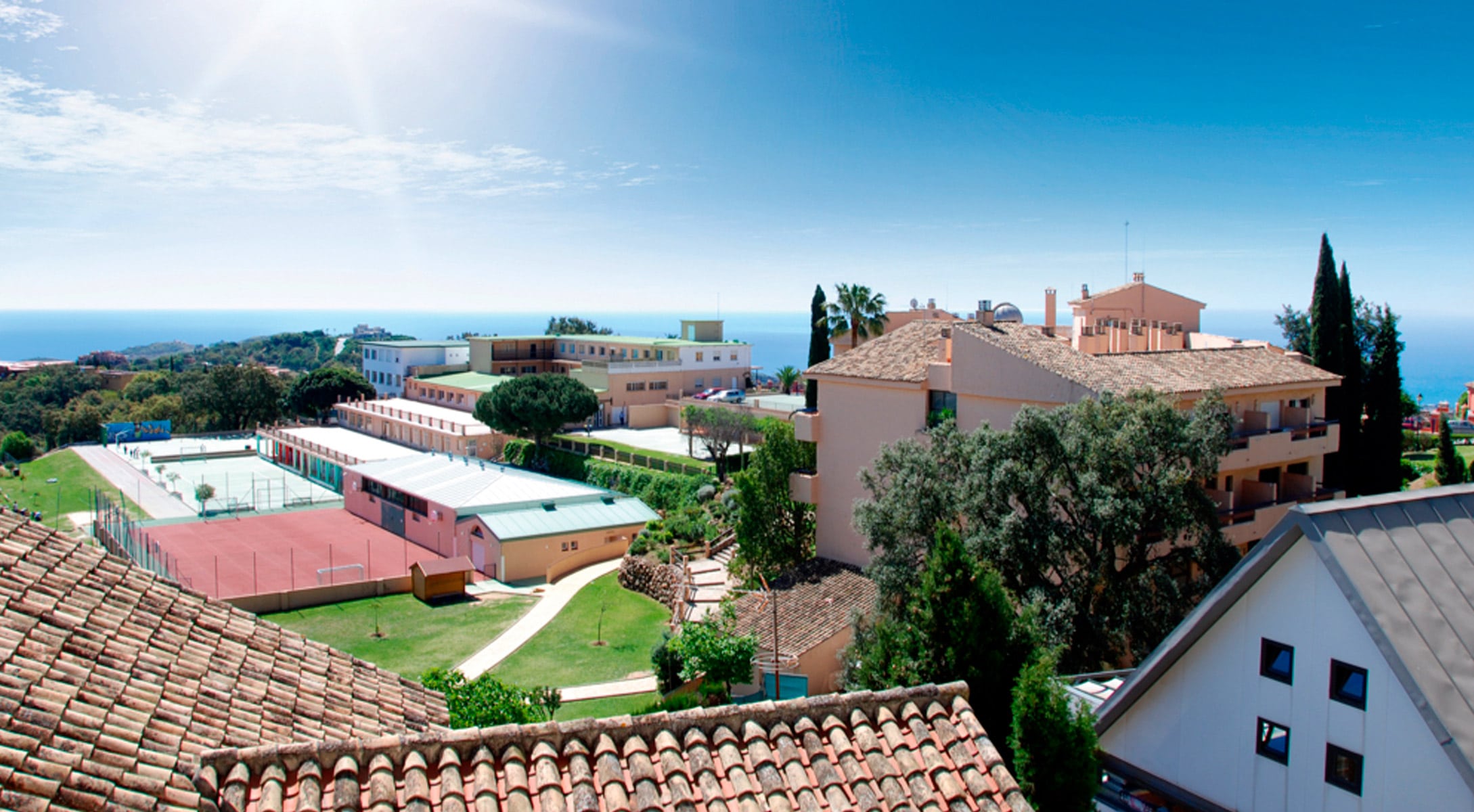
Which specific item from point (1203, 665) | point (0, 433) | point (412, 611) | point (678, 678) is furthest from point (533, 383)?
point (0, 433)

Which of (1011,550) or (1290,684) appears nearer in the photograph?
(1290,684)

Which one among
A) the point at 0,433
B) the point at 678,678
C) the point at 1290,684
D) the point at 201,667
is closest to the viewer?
the point at 201,667

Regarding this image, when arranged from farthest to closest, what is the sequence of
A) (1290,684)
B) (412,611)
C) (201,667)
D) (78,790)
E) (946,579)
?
(412,611), (946,579), (1290,684), (201,667), (78,790)

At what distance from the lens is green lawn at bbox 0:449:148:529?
191 ft

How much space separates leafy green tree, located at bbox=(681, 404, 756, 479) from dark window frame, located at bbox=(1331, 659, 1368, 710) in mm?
40246

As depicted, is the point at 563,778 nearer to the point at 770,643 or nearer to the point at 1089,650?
the point at 1089,650

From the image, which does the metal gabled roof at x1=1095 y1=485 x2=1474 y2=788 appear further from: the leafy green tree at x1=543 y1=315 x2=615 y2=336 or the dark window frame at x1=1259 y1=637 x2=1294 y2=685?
the leafy green tree at x1=543 y1=315 x2=615 y2=336

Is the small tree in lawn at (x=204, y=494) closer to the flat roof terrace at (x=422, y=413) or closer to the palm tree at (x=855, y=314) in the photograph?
the flat roof terrace at (x=422, y=413)

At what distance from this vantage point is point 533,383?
62094 millimetres

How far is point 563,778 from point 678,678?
66.0 feet

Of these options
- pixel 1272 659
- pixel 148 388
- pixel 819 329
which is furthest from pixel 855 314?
pixel 148 388

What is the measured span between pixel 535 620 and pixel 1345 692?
28376 millimetres

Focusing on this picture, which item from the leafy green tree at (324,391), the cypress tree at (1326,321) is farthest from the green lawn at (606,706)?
the leafy green tree at (324,391)

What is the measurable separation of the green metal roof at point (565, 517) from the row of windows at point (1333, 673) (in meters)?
33.1
